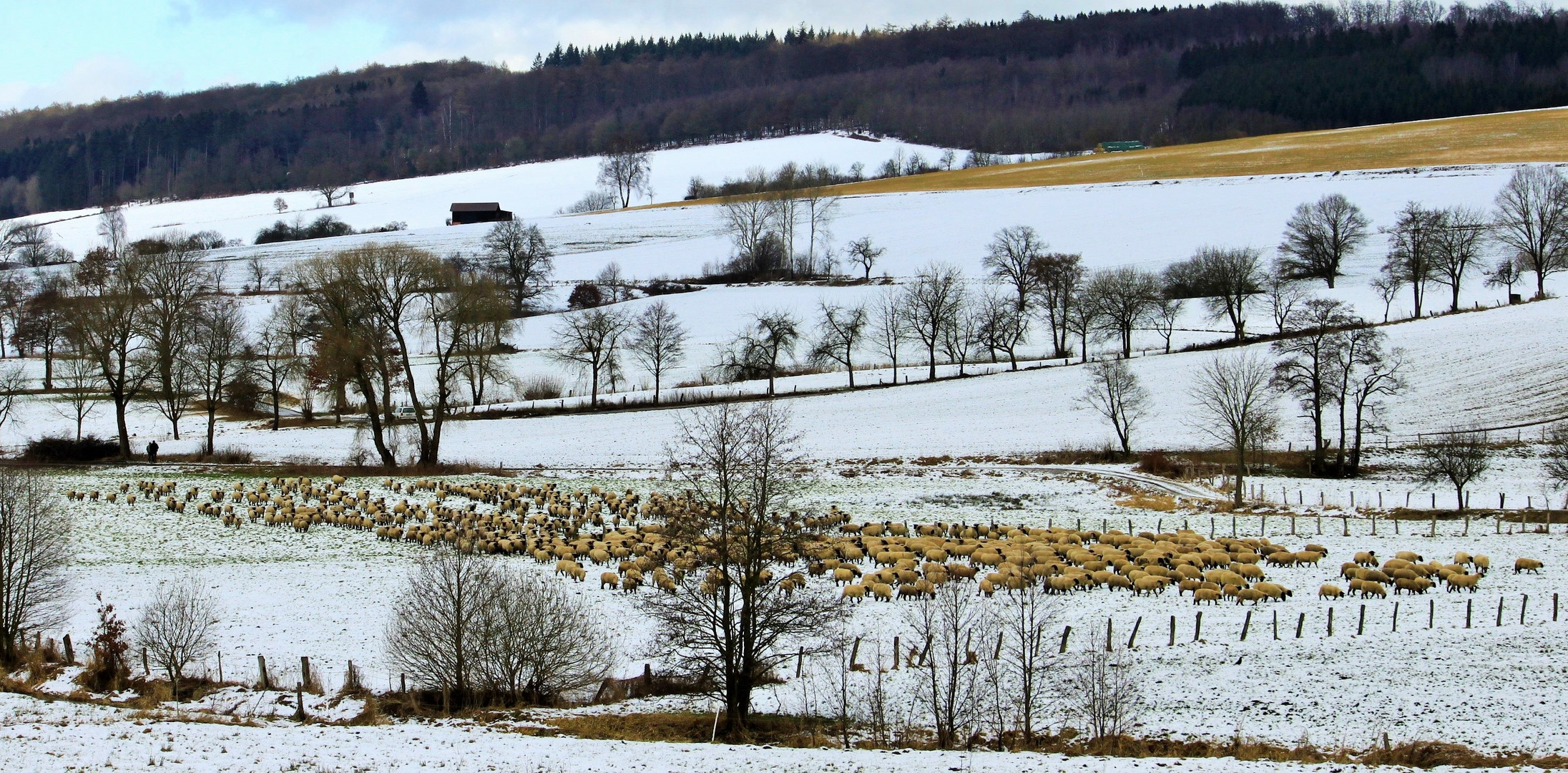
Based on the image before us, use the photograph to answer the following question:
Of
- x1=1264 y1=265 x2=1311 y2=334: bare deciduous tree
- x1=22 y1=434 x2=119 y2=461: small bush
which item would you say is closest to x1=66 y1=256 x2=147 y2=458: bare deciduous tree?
x1=22 y1=434 x2=119 y2=461: small bush

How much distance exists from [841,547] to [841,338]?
43.3m

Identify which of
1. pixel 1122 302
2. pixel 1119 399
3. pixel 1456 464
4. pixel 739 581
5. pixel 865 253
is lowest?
pixel 739 581

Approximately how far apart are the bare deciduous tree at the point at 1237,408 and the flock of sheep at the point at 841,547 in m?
11.2

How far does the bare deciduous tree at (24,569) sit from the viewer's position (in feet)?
78.9

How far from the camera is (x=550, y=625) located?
71.7 feet

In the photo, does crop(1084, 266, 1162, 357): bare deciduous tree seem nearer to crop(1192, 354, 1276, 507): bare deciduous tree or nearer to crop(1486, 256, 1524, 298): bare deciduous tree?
crop(1192, 354, 1276, 507): bare deciduous tree

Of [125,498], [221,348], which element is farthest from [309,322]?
[125,498]

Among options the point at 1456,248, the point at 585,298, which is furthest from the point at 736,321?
the point at 1456,248

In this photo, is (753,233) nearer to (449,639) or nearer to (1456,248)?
(1456,248)

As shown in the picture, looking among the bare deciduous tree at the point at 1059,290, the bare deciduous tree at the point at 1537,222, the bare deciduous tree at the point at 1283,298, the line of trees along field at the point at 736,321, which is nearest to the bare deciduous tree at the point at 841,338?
the line of trees along field at the point at 736,321

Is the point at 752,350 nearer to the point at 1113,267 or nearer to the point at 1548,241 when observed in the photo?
the point at 1113,267

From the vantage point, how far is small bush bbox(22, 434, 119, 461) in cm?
5262

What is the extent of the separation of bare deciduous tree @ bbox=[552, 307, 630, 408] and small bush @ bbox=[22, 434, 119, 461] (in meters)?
24.7

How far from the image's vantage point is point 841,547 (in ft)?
103
